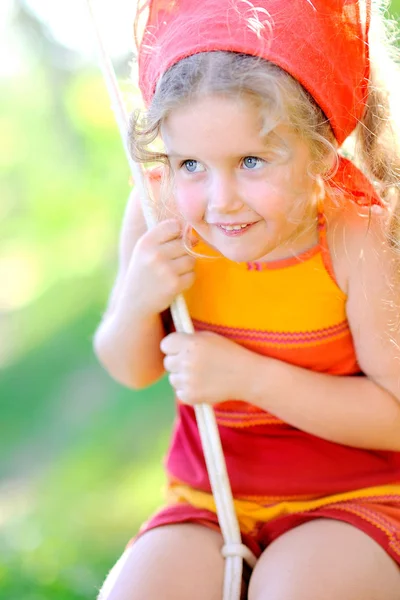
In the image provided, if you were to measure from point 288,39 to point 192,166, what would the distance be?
183mm

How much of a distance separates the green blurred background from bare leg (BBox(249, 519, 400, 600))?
557 millimetres

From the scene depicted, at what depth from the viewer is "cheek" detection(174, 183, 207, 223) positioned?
1.11 metres

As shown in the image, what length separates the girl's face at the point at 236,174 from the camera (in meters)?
1.05

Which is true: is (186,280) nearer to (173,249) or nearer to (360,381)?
(173,249)

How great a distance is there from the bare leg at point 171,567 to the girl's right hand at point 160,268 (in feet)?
1.00

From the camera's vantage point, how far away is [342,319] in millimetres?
1263

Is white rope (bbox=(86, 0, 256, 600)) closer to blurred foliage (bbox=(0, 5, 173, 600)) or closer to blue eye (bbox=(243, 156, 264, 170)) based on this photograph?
blue eye (bbox=(243, 156, 264, 170))

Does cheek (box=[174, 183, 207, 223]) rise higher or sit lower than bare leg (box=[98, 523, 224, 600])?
higher

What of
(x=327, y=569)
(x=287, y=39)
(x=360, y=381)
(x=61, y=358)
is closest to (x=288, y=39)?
(x=287, y=39)

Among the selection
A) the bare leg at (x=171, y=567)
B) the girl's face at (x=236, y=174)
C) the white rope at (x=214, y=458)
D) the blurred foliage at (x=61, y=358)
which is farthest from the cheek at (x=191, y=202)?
the blurred foliage at (x=61, y=358)

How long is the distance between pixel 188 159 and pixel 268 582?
1.69ft

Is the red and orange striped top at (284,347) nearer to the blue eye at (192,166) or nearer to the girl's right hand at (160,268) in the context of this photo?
the girl's right hand at (160,268)

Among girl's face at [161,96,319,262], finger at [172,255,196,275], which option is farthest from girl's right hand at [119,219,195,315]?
girl's face at [161,96,319,262]

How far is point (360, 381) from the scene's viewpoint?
1261mm
